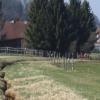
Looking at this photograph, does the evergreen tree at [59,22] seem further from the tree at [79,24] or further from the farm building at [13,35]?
the farm building at [13,35]

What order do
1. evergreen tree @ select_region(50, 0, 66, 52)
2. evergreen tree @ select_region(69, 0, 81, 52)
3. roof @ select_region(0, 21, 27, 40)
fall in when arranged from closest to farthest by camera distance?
1. evergreen tree @ select_region(50, 0, 66, 52)
2. evergreen tree @ select_region(69, 0, 81, 52)
3. roof @ select_region(0, 21, 27, 40)

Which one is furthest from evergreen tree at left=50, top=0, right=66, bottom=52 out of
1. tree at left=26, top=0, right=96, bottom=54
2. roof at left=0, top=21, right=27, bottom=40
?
roof at left=0, top=21, right=27, bottom=40

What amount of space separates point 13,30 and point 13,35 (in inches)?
86.8

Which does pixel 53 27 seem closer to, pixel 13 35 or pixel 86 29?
pixel 86 29

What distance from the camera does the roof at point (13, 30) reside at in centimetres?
9869

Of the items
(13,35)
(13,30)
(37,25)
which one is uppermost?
(13,30)

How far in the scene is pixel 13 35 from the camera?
9988 cm

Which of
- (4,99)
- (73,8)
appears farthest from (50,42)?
(4,99)

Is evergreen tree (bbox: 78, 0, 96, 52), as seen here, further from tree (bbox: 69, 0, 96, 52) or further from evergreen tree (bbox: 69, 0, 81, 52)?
evergreen tree (bbox: 69, 0, 81, 52)

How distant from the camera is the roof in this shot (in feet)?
324

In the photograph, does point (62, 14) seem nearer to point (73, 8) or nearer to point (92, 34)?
point (73, 8)

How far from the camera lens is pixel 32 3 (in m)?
79.0

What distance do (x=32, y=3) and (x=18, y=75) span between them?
4038cm

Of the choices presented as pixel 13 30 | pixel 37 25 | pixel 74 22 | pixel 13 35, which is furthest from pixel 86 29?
pixel 13 30
